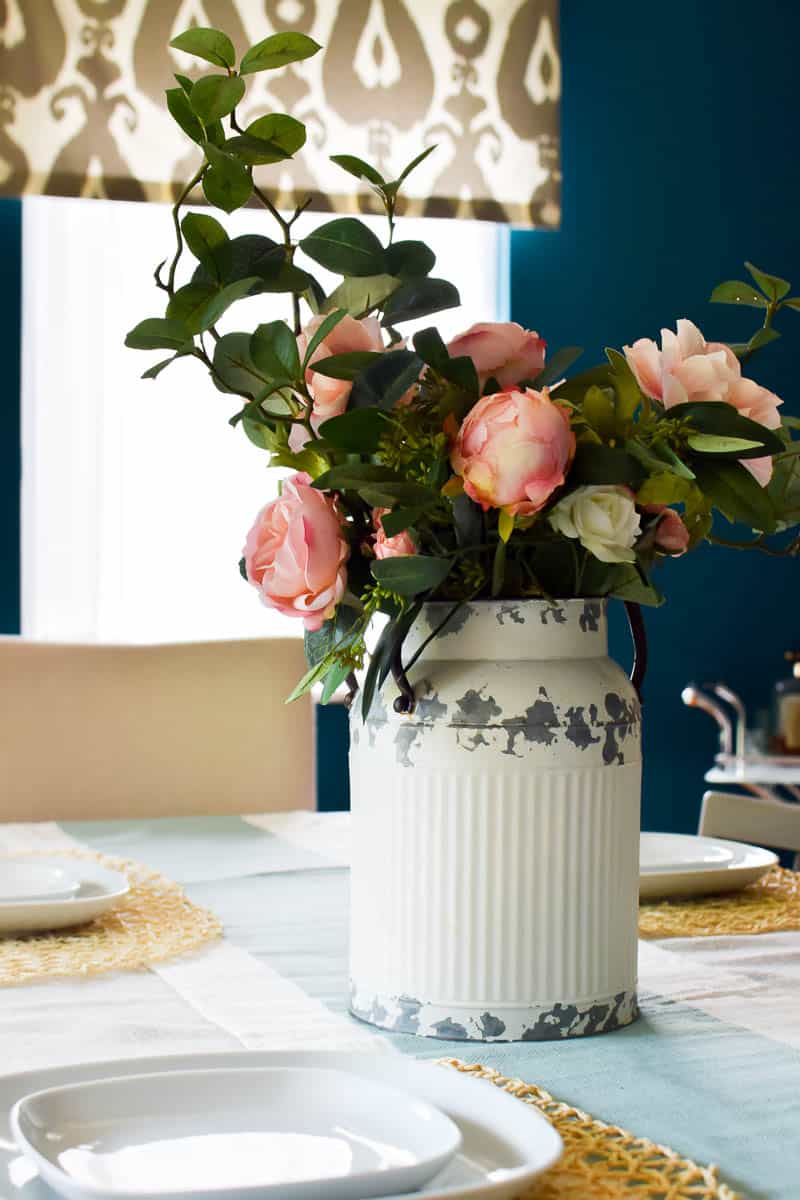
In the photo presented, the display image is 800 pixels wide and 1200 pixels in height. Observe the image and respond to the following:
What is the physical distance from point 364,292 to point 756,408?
0.21m

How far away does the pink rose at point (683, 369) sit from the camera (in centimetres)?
77

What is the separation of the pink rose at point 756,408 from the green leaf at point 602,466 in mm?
76

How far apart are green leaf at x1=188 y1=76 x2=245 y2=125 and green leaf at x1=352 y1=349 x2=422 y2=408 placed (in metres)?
0.14

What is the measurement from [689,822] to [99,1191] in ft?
11.2

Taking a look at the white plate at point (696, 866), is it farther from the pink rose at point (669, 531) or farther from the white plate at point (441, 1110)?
the white plate at point (441, 1110)

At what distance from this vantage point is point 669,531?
2.64 feet

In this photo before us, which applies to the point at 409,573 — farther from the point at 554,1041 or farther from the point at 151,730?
the point at 151,730

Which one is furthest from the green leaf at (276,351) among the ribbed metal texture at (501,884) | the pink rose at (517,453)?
the ribbed metal texture at (501,884)

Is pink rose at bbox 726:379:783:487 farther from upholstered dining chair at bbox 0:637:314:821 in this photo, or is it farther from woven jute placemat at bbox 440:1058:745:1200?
upholstered dining chair at bbox 0:637:314:821

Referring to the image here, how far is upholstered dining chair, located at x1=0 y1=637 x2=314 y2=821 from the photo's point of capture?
75.0 inches

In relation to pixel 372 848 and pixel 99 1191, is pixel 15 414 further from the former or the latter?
pixel 99 1191

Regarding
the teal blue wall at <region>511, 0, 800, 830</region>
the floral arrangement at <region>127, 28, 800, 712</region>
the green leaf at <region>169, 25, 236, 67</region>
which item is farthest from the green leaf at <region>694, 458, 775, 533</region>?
the teal blue wall at <region>511, 0, 800, 830</region>

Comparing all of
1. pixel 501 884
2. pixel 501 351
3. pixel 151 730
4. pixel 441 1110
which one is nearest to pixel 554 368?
pixel 501 351

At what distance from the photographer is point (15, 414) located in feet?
10.6
